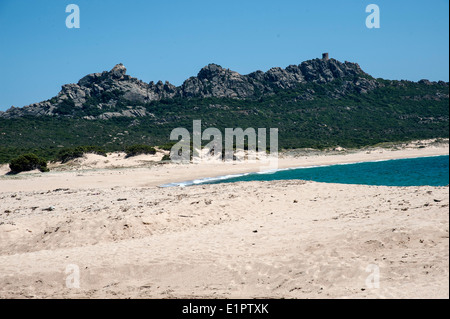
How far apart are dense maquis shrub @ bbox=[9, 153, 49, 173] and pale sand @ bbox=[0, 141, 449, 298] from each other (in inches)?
829

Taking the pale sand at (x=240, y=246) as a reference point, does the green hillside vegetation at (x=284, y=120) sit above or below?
above

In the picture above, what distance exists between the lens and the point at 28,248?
1261 cm

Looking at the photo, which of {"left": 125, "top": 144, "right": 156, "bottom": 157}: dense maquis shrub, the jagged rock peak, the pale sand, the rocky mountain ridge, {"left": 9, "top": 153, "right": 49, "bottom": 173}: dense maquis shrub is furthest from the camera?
the jagged rock peak

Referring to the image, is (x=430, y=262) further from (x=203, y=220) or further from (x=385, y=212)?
(x=203, y=220)

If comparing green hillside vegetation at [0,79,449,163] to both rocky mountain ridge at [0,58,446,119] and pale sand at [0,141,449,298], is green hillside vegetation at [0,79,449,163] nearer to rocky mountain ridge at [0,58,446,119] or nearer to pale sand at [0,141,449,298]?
rocky mountain ridge at [0,58,446,119]

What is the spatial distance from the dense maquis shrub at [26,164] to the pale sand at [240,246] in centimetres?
→ 2105

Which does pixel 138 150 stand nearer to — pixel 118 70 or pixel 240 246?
pixel 240 246

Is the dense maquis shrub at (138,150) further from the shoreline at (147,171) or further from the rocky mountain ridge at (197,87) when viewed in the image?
the rocky mountain ridge at (197,87)

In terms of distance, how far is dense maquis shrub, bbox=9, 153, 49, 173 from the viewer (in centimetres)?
3656

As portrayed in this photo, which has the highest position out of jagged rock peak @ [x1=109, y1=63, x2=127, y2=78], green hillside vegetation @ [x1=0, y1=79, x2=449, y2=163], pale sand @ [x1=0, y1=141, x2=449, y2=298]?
jagged rock peak @ [x1=109, y1=63, x2=127, y2=78]

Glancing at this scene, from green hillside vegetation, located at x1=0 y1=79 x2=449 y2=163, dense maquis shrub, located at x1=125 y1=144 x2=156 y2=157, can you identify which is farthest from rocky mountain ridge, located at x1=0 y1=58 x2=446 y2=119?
dense maquis shrub, located at x1=125 y1=144 x2=156 y2=157

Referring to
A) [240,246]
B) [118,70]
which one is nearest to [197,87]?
[118,70]

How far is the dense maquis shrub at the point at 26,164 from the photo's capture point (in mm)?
36562

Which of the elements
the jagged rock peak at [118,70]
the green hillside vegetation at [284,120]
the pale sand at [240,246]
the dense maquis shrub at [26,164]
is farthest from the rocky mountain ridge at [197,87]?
the pale sand at [240,246]
